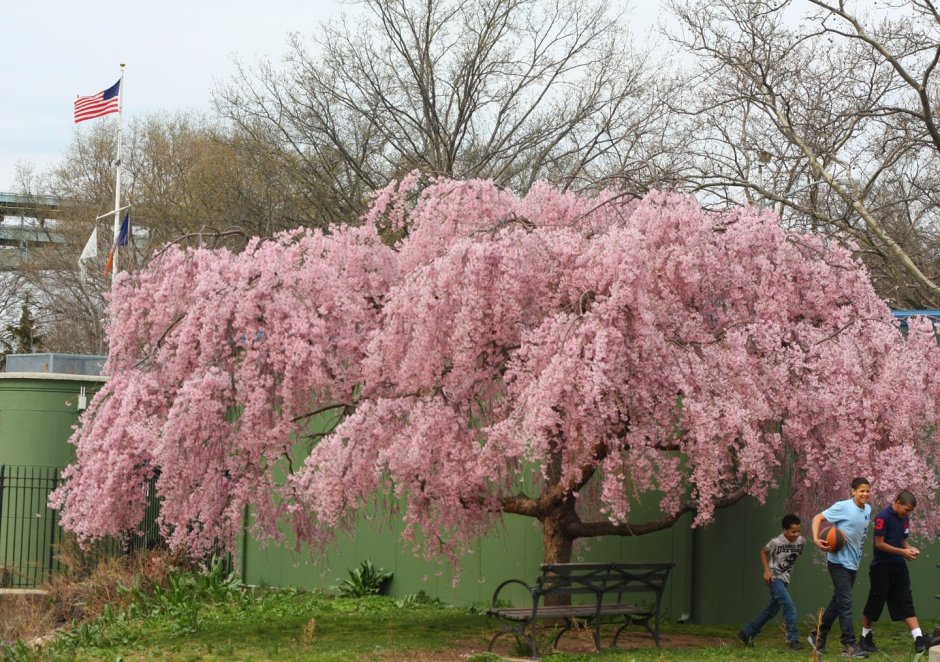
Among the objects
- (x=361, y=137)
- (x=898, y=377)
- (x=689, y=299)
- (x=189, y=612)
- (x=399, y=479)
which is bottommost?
(x=189, y=612)

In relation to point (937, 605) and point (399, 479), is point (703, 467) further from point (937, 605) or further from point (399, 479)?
point (937, 605)

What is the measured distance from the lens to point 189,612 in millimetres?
14594

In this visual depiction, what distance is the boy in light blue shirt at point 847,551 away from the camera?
10312 millimetres

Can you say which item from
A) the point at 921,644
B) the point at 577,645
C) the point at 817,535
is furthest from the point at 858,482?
the point at 577,645

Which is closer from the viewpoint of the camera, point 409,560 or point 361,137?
point 409,560

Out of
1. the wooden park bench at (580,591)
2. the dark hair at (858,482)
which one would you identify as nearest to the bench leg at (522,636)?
the wooden park bench at (580,591)

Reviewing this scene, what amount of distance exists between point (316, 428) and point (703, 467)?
19.5 feet

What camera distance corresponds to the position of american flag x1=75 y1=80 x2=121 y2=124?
31797mm

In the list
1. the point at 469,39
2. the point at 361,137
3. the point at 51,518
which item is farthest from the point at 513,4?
the point at 51,518

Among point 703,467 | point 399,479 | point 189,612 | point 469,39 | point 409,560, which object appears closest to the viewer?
point 703,467

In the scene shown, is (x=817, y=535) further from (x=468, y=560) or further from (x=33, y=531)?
(x=33, y=531)

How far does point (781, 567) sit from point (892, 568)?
1.04m

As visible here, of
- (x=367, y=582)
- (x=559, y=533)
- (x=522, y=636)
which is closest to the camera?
(x=522, y=636)

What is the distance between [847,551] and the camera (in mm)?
10453
